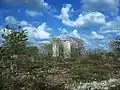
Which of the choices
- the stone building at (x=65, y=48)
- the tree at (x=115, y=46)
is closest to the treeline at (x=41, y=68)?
the tree at (x=115, y=46)

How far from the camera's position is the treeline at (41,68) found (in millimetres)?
15344

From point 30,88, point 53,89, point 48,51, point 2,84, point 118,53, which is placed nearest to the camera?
point 2,84

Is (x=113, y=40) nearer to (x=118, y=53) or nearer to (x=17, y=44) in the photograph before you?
(x=118, y=53)

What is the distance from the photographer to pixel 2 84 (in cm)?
1363

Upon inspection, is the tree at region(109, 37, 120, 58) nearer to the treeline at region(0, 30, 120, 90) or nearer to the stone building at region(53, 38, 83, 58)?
the treeline at region(0, 30, 120, 90)

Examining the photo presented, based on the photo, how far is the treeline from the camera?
15344 mm

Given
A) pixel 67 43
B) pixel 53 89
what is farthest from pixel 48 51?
pixel 53 89

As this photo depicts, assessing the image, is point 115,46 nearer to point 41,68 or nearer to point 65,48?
point 65,48

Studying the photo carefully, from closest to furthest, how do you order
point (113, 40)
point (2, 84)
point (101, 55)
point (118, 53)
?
point (2, 84), point (101, 55), point (118, 53), point (113, 40)

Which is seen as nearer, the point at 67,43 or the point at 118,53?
the point at 118,53

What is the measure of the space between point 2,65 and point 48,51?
197 ft

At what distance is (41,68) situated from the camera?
119ft

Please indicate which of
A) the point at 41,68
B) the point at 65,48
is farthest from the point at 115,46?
the point at 41,68

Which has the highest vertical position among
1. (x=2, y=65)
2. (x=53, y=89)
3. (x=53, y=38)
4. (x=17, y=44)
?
(x=53, y=38)
